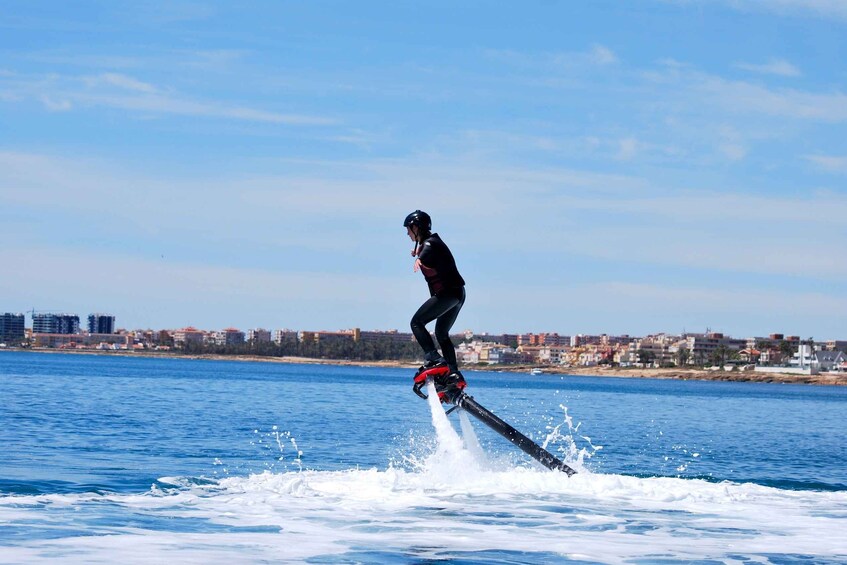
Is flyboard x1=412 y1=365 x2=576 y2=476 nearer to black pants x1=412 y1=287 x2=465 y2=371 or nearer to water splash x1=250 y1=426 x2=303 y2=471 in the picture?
black pants x1=412 y1=287 x2=465 y2=371

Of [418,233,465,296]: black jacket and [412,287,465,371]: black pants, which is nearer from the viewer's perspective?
[418,233,465,296]: black jacket

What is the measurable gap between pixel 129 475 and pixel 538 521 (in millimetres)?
8412

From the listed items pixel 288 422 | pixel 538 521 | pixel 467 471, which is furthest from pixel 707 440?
pixel 538 521

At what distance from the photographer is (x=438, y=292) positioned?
52.8 feet

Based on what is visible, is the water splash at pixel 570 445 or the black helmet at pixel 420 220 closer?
the black helmet at pixel 420 220

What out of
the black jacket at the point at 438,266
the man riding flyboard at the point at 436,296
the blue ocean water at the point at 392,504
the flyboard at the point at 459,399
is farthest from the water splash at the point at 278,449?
the black jacket at the point at 438,266

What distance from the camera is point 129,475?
19.0 m

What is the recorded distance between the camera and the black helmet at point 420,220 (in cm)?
1602

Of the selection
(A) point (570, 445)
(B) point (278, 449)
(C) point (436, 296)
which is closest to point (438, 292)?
(C) point (436, 296)

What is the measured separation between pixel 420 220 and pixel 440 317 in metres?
1.51

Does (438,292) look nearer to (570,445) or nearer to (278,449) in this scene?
(570,445)

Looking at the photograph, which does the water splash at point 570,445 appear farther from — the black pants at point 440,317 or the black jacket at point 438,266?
the black jacket at point 438,266

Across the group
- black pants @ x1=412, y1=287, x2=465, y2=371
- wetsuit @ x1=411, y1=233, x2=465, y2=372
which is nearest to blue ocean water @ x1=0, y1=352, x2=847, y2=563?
black pants @ x1=412, y1=287, x2=465, y2=371

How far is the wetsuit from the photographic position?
1588 cm
